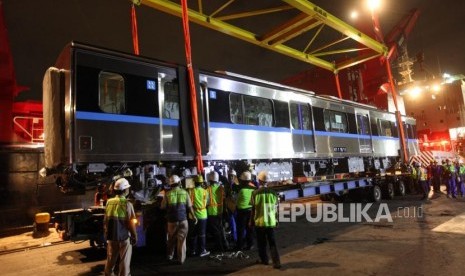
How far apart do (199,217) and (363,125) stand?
9712mm

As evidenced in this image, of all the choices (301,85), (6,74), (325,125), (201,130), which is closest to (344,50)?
(325,125)

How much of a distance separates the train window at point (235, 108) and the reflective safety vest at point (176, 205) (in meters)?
2.67

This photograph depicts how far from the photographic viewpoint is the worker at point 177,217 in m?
6.19

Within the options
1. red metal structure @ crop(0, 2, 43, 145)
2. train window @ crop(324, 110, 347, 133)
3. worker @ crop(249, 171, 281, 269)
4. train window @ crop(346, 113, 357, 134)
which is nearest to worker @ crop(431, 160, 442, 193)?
train window @ crop(346, 113, 357, 134)

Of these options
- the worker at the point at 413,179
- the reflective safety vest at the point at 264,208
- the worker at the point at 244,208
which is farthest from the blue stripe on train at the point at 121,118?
the worker at the point at 413,179

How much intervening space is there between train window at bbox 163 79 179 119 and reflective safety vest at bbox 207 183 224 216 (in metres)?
1.67

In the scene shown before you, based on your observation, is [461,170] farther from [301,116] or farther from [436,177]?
[301,116]

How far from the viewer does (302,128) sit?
1051 cm

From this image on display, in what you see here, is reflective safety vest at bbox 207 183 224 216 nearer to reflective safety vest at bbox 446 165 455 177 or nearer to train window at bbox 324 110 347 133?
train window at bbox 324 110 347 133

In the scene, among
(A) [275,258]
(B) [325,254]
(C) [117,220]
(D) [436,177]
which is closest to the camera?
(C) [117,220]

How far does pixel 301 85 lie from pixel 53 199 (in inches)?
888

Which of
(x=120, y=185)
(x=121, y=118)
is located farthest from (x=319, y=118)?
(x=120, y=185)

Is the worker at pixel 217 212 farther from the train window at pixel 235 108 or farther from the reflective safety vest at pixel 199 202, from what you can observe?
the train window at pixel 235 108

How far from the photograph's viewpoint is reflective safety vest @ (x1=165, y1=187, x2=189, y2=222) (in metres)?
6.19
